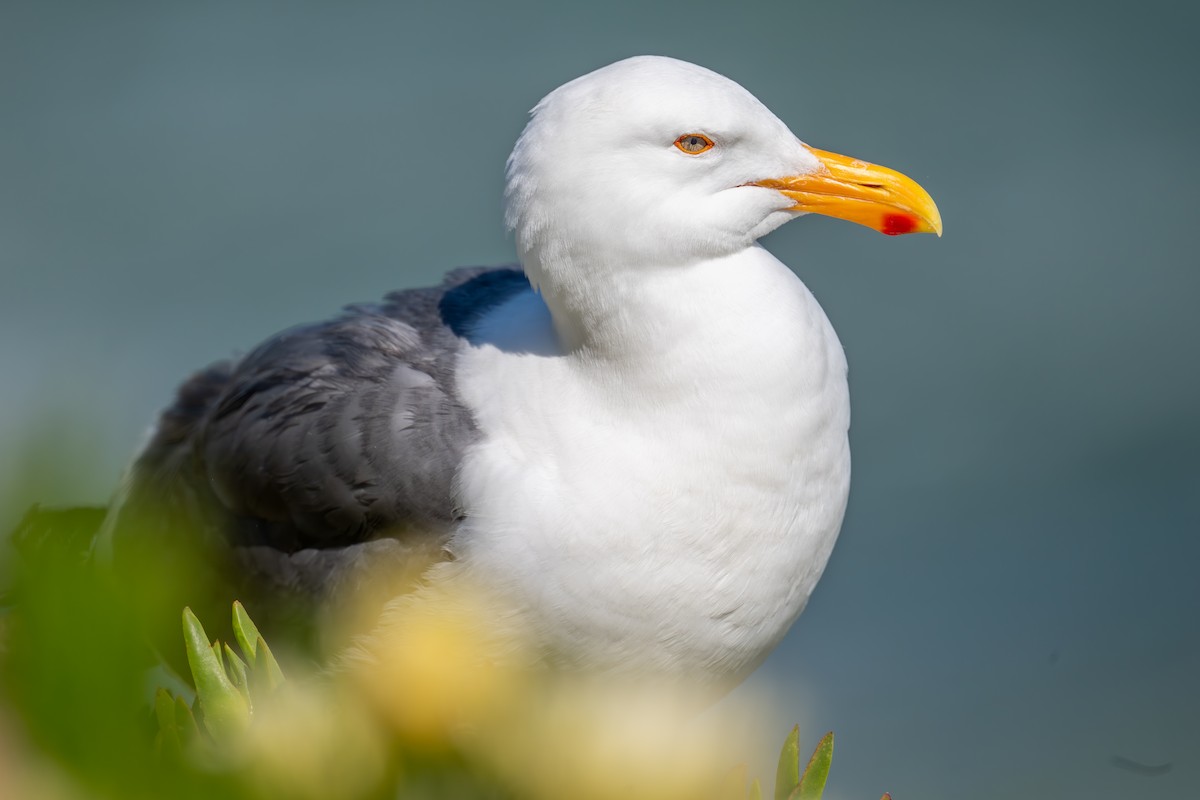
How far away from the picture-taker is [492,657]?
7.91 ft

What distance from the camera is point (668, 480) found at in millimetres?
2508

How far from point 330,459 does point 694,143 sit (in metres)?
0.98

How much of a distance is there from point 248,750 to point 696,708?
76.2 inches

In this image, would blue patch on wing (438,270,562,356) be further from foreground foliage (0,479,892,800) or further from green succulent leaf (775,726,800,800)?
foreground foliage (0,479,892,800)

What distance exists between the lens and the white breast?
2.48 m

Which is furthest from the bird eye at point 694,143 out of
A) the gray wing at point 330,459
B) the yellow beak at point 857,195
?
the gray wing at point 330,459

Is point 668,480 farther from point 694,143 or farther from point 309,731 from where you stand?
point 309,731

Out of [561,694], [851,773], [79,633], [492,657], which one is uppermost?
[79,633]

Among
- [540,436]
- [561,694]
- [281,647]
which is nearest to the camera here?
[561,694]

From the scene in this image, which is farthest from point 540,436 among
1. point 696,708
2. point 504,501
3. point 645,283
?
point 696,708

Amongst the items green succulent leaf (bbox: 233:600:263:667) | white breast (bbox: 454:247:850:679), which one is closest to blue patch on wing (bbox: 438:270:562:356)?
white breast (bbox: 454:247:850:679)

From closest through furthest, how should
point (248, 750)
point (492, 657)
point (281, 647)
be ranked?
point (248, 750)
point (492, 657)
point (281, 647)

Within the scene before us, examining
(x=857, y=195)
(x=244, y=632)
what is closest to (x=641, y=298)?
(x=857, y=195)

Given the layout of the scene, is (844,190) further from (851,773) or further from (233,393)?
(851,773)
